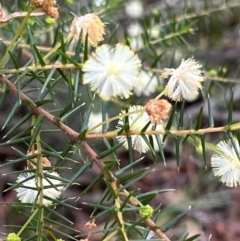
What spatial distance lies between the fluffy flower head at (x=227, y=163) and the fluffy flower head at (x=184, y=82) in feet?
0.24

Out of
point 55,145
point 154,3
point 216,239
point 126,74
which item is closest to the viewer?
point 126,74

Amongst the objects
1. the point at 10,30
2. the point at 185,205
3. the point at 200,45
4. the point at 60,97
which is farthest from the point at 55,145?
the point at 10,30

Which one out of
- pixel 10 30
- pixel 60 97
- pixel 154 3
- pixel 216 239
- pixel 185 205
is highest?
pixel 154 3

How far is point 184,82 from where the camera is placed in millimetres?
502

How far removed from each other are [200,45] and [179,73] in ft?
3.23

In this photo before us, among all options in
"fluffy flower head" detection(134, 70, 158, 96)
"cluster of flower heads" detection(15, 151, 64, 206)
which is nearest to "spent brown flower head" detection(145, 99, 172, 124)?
"cluster of flower heads" detection(15, 151, 64, 206)

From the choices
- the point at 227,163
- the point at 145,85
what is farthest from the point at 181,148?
the point at 227,163

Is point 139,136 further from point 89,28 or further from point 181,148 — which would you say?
point 181,148

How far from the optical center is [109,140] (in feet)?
1.78

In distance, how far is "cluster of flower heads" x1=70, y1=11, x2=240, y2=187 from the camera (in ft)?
1.46

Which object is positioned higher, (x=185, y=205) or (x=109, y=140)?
(x=109, y=140)

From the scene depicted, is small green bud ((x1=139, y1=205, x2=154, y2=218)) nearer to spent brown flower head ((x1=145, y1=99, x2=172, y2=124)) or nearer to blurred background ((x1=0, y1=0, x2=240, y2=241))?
spent brown flower head ((x1=145, y1=99, x2=172, y2=124))

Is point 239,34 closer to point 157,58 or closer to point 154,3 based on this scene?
point 154,3

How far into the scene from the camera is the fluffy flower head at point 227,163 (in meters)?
0.53
